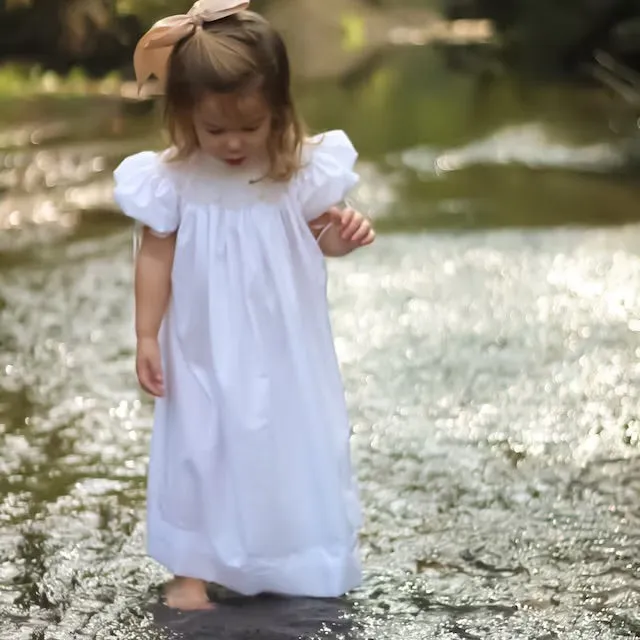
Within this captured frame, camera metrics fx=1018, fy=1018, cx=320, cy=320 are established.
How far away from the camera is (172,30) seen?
1.62 metres

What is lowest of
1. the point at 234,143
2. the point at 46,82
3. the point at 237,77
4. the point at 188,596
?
the point at 188,596

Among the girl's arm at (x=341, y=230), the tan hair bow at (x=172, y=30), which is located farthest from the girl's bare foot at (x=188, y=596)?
the tan hair bow at (x=172, y=30)

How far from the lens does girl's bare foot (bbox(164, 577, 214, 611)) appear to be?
1.86 metres

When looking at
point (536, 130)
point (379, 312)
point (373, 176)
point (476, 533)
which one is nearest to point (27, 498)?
point (476, 533)

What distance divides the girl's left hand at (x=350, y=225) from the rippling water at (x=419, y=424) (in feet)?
2.19

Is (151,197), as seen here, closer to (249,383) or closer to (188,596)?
(249,383)

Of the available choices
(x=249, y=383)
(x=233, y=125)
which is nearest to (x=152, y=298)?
(x=249, y=383)

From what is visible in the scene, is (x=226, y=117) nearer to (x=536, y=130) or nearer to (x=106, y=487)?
(x=106, y=487)

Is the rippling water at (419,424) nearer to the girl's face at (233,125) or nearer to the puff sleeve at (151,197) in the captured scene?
the puff sleeve at (151,197)

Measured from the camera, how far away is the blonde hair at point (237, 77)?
5.16ft

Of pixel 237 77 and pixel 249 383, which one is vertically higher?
pixel 237 77

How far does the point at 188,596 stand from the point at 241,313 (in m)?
0.56

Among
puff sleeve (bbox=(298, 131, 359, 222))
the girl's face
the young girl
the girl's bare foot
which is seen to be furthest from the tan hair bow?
the girl's bare foot

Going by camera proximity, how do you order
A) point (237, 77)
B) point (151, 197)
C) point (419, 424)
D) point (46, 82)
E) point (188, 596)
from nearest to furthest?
point (237, 77) → point (151, 197) → point (188, 596) → point (419, 424) → point (46, 82)
